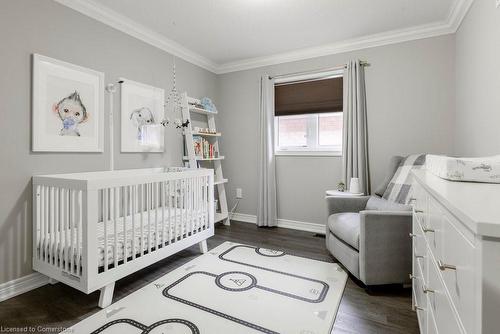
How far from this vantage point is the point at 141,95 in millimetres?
2723

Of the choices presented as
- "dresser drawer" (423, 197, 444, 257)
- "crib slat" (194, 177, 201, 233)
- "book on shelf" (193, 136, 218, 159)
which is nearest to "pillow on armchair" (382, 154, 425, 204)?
"dresser drawer" (423, 197, 444, 257)

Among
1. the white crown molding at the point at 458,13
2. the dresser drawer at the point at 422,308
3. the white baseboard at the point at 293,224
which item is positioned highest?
the white crown molding at the point at 458,13

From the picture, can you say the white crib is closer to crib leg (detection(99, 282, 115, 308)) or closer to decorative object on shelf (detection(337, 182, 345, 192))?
crib leg (detection(99, 282, 115, 308))

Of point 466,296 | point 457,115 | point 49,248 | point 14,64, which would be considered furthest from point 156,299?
point 457,115

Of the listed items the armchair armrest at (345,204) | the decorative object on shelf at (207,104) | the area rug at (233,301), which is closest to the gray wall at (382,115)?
the decorative object on shelf at (207,104)

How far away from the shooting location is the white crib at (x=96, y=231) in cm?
159

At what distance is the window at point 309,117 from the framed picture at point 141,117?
60.7 inches

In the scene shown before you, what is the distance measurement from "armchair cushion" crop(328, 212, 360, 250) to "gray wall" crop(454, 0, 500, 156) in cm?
102

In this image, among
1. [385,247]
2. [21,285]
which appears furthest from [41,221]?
[385,247]

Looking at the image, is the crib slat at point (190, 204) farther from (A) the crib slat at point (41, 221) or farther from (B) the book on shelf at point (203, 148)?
(A) the crib slat at point (41, 221)

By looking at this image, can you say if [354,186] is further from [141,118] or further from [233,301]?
[141,118]

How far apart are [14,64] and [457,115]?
3.78m

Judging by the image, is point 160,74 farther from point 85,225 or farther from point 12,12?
point 85,225

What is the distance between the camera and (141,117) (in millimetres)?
2738
